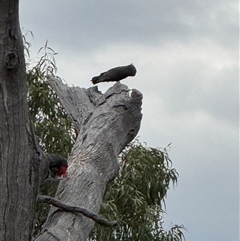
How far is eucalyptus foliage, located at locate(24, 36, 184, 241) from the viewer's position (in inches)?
293

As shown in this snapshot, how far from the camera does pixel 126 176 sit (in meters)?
7.68

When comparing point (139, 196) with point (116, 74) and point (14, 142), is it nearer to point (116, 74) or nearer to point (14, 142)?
point (116, 74)

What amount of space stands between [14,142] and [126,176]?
4990 mm

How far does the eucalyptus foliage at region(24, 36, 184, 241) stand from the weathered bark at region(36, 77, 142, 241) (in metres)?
2.96

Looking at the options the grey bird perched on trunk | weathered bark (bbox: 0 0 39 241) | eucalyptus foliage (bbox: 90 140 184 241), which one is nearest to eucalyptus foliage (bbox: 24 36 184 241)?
eucalyptus foliage (bbox: 90 140 184 241)

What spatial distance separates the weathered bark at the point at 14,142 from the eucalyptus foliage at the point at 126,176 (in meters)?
4.23

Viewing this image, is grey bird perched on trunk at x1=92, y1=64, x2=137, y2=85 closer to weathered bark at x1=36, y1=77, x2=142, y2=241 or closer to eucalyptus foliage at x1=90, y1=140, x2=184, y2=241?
weathered bark at x1=36, y1=77, x2=142, y2=241

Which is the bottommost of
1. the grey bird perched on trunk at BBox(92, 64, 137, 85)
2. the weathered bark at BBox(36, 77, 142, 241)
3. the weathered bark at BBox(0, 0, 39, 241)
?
the weathered bark at BBox(0, 0, 39, 241)

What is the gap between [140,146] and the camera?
26.4ft

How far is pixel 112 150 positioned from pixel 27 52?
397cm

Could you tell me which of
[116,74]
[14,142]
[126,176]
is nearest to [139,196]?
[126,176]

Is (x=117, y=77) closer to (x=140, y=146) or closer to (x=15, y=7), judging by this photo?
(x=15, y=7)

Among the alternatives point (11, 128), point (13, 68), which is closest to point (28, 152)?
point (11, 128)

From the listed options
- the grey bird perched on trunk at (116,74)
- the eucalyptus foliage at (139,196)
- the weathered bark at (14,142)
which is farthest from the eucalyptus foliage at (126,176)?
the weathered bark at (14,142)
